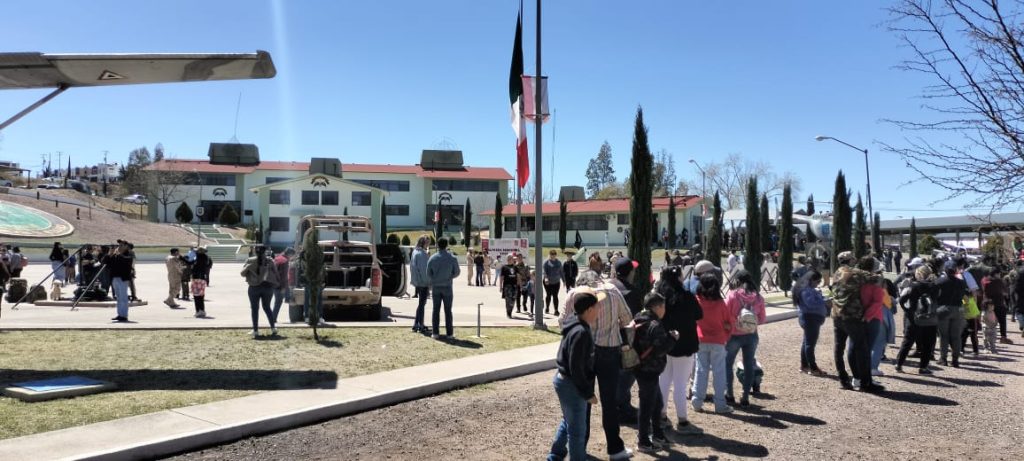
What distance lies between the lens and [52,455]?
17.5 ft

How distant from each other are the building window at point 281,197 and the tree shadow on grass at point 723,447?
6381 centimetres

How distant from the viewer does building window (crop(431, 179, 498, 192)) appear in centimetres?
7775

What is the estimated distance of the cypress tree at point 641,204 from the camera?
600 inches

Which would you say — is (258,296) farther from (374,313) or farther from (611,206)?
(611,206)

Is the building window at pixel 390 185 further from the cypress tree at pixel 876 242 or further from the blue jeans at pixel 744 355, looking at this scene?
the blue jeans at pixel 744 355

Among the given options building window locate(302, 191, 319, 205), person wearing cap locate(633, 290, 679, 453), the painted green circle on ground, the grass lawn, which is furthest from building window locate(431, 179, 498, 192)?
person wearing cap locate(633, 290, 679, 453)

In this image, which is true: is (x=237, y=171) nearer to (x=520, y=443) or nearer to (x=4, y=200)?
(x=4, y=200)

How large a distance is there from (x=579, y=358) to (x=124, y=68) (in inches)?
314

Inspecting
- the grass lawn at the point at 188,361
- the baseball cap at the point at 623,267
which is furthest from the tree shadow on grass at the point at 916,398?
the grass lawn at the point at 188,361

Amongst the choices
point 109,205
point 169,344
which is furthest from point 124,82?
point 109,205

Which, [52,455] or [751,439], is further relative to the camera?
[751,439]

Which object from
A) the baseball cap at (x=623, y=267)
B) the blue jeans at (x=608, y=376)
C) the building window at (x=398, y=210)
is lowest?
the blue jeans at (x=608, y=376)

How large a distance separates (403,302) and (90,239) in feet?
143

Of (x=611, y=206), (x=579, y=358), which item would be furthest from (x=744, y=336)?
(x=611, y=206)
